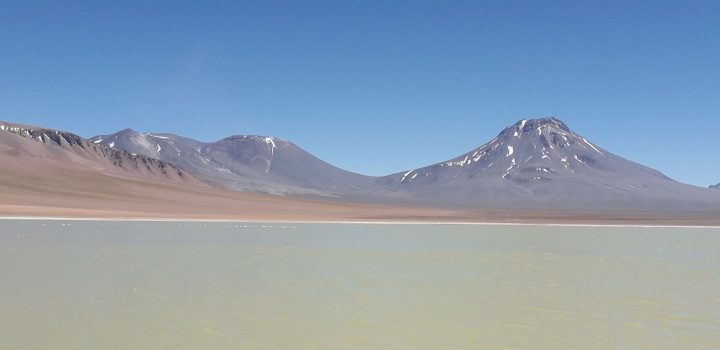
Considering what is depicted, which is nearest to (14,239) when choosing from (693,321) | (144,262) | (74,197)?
(144,262)

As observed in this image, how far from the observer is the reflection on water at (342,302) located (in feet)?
30.9

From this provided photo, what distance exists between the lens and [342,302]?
12.5 m

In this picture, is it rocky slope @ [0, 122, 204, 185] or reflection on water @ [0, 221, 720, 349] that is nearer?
reflection on water @ [0, 221, 720, 349]

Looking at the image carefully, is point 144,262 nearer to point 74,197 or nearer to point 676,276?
point 676,276

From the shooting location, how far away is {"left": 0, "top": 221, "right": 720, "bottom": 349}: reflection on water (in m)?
9.43

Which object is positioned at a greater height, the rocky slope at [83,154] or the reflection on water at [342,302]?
the rocky slope at [83,154]

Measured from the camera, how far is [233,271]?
17000mm

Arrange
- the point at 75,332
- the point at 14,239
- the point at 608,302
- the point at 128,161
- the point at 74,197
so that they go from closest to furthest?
the point at 75,332, the point at 608,302, the point at 14,239, the point at 74,197, the point at 128,161

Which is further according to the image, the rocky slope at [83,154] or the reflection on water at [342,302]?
the rocky slope at [83,154]

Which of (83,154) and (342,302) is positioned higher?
(83,154)

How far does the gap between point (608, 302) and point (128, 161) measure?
145 m

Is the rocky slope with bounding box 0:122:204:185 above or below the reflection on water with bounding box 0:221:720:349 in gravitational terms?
above

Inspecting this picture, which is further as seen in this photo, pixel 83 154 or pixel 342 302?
pixel 83 154

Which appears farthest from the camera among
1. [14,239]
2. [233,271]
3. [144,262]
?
[14,239]
